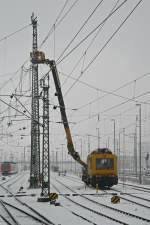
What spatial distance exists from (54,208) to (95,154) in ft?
61.1

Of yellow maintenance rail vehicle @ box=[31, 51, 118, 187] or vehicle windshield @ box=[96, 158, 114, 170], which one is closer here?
yellow maintenance rail vehicle @ box=[31, 51, 118, 187]

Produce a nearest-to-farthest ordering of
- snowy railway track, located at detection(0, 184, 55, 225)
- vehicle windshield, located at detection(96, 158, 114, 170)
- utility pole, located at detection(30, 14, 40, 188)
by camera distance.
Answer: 1. snowy railway track, located at detection(0, 184, 55, 225)
2. utility pole, located at detection(30, 14, 40, 188)
3. vehicle windshield, located at detection(96, 158, 114, 170)

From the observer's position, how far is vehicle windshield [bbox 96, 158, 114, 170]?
44000 mm

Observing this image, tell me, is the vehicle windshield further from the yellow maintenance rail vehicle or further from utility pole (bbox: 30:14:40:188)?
utility pole (bbox: 30:14:40:188)

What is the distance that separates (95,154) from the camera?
147ft

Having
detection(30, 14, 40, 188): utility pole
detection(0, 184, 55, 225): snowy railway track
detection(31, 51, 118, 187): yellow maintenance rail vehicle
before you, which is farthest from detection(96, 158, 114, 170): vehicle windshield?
detection(0, 184, 55, 225): snowy railway track

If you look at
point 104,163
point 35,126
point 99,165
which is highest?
point 35,126

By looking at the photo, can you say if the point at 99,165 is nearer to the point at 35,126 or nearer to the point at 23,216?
the point at 35,126

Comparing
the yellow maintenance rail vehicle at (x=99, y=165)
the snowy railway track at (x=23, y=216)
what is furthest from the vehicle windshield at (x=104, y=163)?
the snowy railway track at (x=23, y=216)

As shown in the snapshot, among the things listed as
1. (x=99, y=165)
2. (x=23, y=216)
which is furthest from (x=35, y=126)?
(x=23, y=216)

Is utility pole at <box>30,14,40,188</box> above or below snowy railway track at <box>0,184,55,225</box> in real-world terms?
above

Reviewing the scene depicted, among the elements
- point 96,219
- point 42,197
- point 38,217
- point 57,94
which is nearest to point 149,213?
point 96,219

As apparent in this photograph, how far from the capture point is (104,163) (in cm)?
4422

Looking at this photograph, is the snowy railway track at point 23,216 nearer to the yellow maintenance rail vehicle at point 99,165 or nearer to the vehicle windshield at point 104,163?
the yellow maintenance rail vehicle at point 99,165
